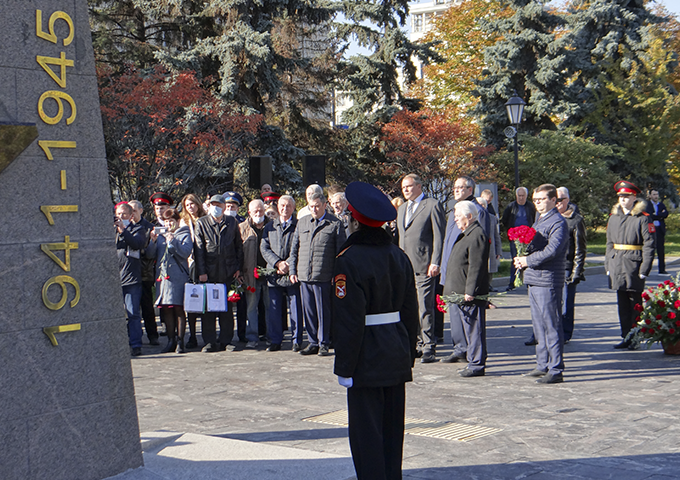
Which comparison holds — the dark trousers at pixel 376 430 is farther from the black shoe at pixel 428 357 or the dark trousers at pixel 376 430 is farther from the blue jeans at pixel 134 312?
the blue jeans at pixel 134 312

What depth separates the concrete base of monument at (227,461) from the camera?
5004 mm

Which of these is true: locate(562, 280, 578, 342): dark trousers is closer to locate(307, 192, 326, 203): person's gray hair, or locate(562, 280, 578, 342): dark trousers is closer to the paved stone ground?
the paved stone ground

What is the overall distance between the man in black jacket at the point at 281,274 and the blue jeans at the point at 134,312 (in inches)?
67.6

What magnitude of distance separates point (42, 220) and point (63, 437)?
1296 mm

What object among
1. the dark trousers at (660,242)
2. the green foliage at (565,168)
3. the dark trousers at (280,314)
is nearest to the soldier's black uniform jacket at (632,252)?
the dark trousers at (280,314)

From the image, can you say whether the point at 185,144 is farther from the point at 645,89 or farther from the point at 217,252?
the point at 645,89

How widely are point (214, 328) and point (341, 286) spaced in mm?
6281

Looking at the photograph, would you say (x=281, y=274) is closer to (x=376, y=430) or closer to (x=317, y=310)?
(x=317, y=310)

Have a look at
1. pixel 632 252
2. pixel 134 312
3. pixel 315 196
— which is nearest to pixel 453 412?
pixel 315 196

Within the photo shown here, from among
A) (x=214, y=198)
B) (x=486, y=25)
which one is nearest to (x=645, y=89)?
(x=486, y=25)

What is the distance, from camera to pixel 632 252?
10117mm

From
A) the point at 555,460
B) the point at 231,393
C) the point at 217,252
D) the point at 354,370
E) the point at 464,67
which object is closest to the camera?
the point at 354,370

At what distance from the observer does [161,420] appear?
691 centimetres

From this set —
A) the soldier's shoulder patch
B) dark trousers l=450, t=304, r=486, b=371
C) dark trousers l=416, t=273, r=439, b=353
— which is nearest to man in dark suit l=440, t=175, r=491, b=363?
dark trousers l=416, t=273, r=439, b=353
